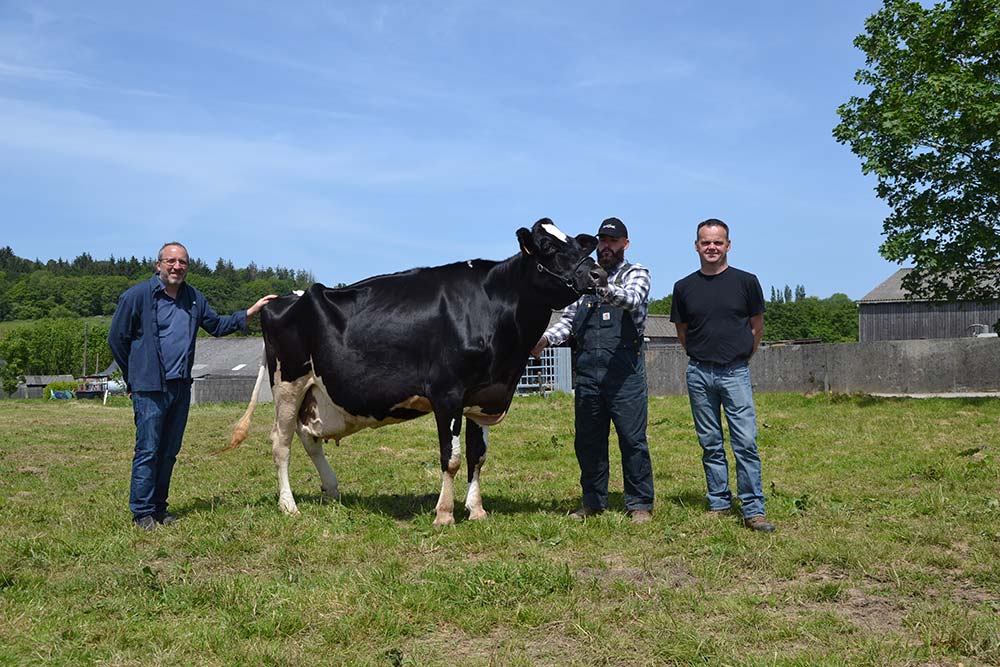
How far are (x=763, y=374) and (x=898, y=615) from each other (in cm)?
2623

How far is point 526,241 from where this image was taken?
745 cm

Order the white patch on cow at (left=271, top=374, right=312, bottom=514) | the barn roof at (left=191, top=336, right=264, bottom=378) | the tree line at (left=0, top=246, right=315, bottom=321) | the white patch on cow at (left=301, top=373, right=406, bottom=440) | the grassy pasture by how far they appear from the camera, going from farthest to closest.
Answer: the tree line at (left=0, top=246, right=315, bottom=321), the barn roof at (left=191, top=336, right=264, bottom=378), the white patch on cow at (left=271, top=374, right=312, bottom=514), the white patch on cow at (left=301, top=373, right=406, bottom=440), the grassy pasture

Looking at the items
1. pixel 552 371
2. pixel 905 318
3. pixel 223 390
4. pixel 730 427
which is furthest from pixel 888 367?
pixel 223 390

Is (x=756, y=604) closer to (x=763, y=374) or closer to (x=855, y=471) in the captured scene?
(x=855, y=471)

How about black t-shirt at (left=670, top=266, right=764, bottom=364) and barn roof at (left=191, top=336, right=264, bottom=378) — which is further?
barn roof at (left=191, top=336, right=264, bottom=378)

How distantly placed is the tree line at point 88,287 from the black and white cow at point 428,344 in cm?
12310

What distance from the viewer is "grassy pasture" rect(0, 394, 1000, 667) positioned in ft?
14.4

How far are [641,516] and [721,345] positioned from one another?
1.60 metres

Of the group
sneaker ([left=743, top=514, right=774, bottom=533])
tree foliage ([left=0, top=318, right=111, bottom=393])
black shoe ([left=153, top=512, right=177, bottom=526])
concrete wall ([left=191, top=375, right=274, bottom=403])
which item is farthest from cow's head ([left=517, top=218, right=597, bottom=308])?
tree foliage ([left=0, top=318, right=111, bottom=393])

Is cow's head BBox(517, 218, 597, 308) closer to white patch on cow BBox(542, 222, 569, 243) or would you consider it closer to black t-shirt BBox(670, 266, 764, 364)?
white patch on cow BBox(542, 222, 569, 243)

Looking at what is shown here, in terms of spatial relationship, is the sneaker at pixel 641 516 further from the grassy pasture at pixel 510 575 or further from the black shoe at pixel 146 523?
the black shoe at pixel 146 523

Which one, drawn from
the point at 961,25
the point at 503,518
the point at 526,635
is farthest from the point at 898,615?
the point at 961,25

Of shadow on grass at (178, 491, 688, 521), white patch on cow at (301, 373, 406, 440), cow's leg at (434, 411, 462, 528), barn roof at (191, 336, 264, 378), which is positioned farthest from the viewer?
barn roof at (191, 336, 264, 378)

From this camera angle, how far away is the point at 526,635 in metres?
4.62
